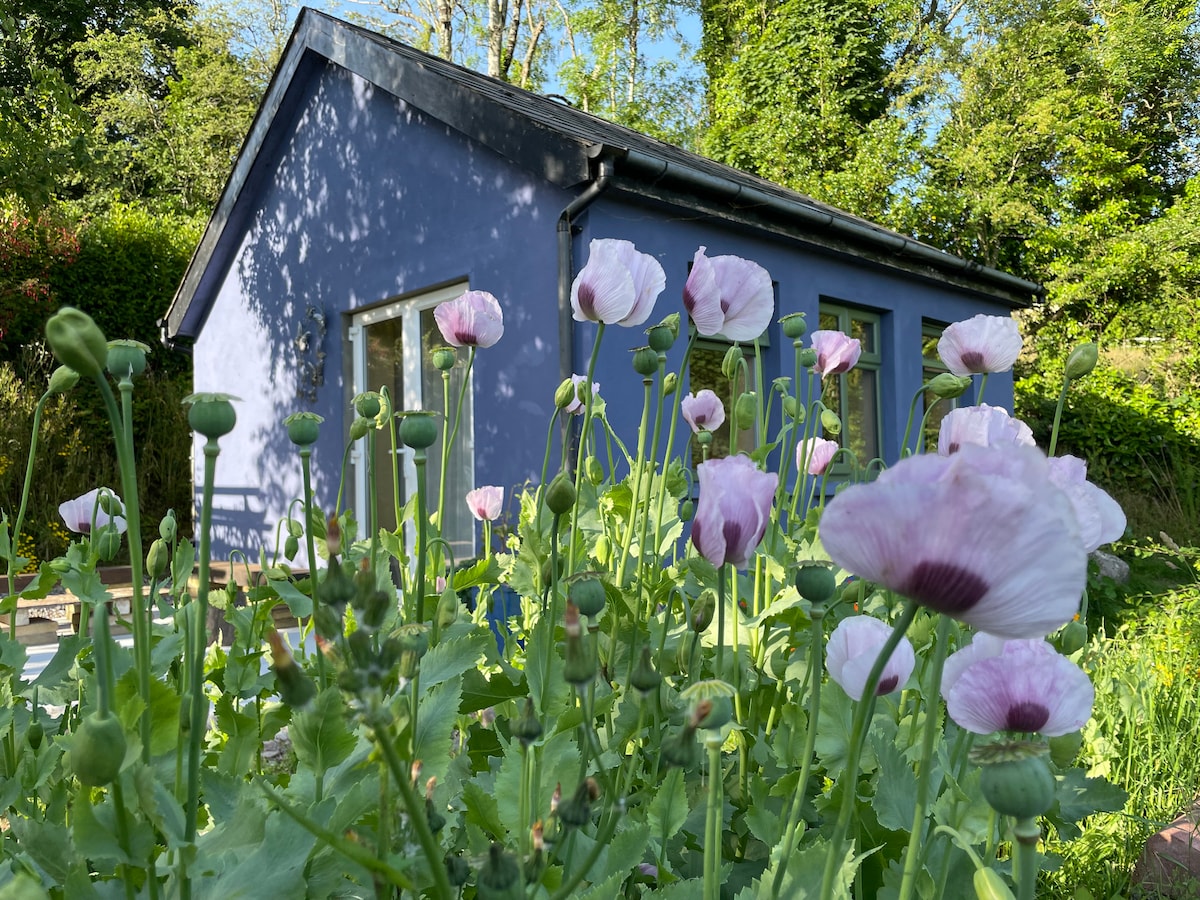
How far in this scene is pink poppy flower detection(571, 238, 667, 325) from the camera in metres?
0.97

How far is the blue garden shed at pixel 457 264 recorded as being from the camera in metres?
4.69

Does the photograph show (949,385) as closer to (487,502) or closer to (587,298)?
(587,298)

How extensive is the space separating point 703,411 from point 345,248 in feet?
17.7

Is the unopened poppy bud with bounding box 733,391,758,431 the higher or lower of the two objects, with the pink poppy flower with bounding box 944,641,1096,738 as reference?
higher

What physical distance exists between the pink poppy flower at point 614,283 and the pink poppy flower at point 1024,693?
0.56m

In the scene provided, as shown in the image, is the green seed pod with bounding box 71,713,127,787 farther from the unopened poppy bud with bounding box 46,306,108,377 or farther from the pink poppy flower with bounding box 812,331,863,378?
the pink poppy flower with bounding box 812,331,863,378

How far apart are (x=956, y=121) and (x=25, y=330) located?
1222 centimetres

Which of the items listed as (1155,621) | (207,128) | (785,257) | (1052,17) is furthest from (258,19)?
(1155,621)

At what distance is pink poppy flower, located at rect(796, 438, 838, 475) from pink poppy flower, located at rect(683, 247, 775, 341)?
259 millimetres

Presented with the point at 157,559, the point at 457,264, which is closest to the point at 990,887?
the point at 157,559

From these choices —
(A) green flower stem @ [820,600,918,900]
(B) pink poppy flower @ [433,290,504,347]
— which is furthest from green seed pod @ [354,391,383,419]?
(A) green flower stem @ [820,600,918,900]

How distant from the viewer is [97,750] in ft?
1.28

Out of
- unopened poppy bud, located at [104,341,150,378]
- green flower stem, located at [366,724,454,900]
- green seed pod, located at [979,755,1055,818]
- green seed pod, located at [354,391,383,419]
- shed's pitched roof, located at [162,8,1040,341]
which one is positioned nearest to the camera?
green flower stem, located at [366,724,454,900]

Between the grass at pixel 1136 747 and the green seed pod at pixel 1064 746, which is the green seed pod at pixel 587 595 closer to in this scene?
the green seed pod at pixel 1064 746
